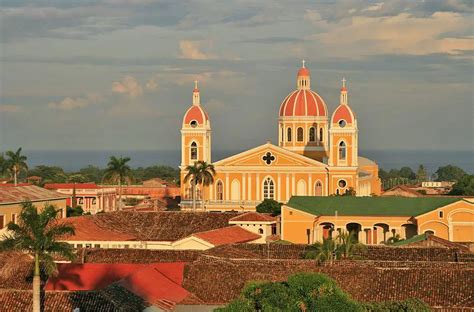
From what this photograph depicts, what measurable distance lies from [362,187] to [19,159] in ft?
77.3

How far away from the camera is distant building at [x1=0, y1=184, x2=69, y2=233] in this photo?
214 feet

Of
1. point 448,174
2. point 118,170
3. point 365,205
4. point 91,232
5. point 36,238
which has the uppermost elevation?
point 448,174

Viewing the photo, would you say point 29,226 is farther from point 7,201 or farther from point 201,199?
point 201,199

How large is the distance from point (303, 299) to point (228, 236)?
28.5 metres

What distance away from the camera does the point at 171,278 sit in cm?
4475

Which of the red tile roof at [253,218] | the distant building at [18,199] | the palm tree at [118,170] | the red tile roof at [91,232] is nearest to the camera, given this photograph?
the red tile roof at [91,232]

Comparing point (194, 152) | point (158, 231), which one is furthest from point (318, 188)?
point (158, 231)

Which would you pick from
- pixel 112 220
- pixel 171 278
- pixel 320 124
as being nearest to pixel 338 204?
pixel 112 220

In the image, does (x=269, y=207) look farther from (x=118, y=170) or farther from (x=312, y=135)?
(x=312, y=135)

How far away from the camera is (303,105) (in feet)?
310

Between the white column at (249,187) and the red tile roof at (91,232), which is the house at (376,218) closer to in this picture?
the red tile roof at (91,232)

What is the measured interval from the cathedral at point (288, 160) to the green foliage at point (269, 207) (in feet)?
11.8

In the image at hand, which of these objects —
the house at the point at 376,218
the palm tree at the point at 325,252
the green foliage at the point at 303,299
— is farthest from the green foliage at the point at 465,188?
the green foliage at the point at 303,299

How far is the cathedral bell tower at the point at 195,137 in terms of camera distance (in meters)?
92.1
